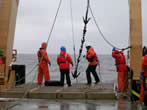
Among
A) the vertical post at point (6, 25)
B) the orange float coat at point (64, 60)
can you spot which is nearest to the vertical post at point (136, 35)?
the orange float coat at point (64, 60)

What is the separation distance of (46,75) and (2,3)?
11.4ft

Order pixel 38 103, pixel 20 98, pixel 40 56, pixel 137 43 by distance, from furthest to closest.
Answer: pixel 40 56, pixel 137 43, pixel 20 98, pixel 38 103

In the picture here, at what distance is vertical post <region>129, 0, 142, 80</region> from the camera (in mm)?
10125

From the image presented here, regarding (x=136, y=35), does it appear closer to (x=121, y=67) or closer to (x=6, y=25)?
(x=121, y=67)

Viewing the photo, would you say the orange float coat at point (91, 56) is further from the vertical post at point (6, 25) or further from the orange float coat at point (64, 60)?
the vertical post at point (6, 25)

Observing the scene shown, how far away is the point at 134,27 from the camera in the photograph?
400 inches

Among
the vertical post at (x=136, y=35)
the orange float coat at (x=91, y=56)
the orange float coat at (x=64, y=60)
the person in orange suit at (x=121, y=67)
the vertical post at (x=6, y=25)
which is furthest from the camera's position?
the orange float coat at (x=64, y=60)

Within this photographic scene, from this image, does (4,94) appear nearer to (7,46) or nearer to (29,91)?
(29,91)

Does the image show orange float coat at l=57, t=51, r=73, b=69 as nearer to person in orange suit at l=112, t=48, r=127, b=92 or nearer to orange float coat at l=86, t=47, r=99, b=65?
orange float coat at l=86, t=47, r=99, b=65

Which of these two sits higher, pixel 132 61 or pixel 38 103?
pixel 132 61

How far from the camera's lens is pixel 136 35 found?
10117 millimetres

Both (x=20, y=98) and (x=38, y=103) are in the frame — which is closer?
(x=38, y=103)

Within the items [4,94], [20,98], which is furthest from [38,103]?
[4,94]

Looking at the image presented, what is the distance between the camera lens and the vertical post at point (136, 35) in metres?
10.1
